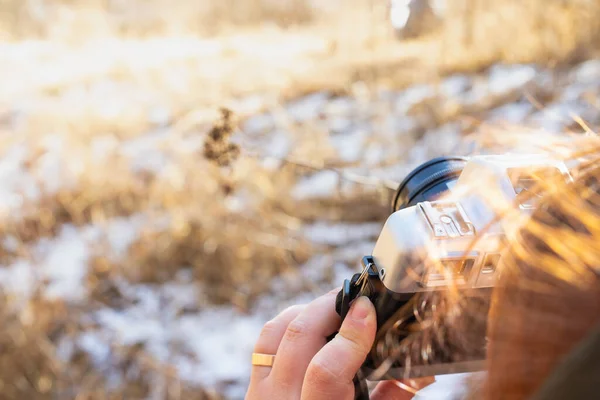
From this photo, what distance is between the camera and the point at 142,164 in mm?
2262

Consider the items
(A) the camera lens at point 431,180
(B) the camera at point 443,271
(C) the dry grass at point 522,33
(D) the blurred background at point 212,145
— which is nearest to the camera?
(B) the camera at point 443,271

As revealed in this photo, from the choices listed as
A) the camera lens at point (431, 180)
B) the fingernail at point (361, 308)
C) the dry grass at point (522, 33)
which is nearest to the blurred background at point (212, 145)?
the dry grass at point (522, 33)

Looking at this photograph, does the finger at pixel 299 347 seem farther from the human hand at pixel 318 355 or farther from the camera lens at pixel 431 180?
the camera lens at pixel 431 180

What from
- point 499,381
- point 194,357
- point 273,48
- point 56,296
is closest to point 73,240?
point 56,296

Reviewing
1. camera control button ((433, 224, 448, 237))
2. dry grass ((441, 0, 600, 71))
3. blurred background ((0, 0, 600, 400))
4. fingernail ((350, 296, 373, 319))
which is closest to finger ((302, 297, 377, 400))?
fingernail ((350, 296, 373, 319))

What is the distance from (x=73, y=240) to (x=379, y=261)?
1.73 m

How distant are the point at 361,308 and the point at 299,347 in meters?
0.08

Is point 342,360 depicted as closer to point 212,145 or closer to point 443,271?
point 443,271

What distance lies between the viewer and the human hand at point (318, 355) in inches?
19.5

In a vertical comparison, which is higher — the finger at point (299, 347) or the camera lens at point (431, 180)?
the camera lens at point (431, 180)

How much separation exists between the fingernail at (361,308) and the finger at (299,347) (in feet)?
0.18

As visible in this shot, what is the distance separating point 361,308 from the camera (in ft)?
1.70

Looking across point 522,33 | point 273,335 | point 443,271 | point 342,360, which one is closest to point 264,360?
point 273,335

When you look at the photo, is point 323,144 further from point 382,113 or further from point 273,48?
point 273,48
